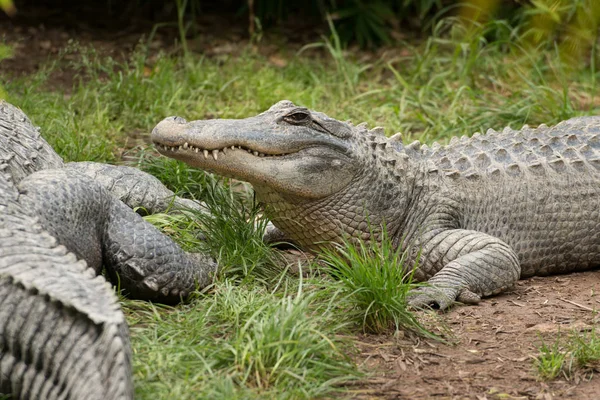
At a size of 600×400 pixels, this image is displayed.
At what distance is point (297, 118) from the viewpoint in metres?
5.72

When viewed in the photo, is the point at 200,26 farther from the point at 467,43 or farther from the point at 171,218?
the point at 171,218

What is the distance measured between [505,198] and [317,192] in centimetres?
137

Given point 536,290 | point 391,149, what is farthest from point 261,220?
point 536,290

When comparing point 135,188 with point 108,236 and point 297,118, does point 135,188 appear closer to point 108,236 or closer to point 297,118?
point 297,118

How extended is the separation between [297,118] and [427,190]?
1.04 meters

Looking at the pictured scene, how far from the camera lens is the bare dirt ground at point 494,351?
4.08 meters

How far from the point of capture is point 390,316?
184 inches

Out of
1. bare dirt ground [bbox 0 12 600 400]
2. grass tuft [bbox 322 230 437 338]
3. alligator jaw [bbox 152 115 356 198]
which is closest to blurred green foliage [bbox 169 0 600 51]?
alligator jaw [bbox 152 115 356 198]

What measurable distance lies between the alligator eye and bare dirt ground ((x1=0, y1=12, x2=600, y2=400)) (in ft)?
5.16

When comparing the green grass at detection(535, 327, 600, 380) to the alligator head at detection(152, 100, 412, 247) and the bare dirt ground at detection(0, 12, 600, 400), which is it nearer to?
the bare dirt ground at detection(0, 12, 600, 400)

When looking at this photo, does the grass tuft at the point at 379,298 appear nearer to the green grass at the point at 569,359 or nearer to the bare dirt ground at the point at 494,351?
the bare dirt ground at the point at 494,351

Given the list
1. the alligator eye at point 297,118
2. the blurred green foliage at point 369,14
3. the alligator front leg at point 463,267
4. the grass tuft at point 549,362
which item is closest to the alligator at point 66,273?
the alligator eye at point 297,118

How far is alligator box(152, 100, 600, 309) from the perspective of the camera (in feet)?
18.0

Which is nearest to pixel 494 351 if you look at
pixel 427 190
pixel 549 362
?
pixel 549 362
